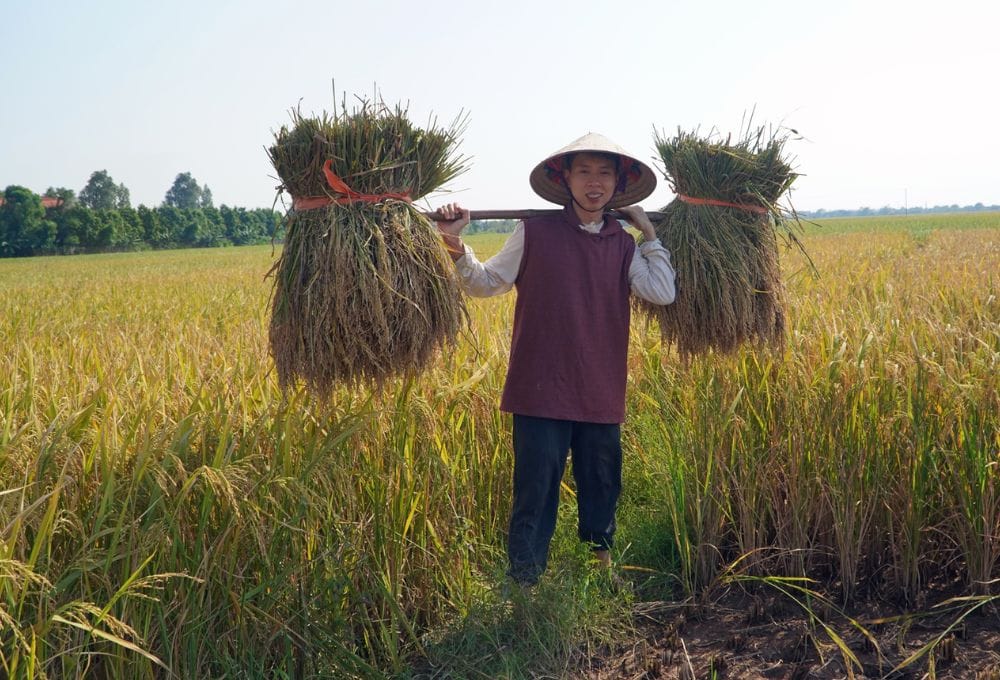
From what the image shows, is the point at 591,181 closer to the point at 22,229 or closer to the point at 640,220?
Answer: the point at 640,220

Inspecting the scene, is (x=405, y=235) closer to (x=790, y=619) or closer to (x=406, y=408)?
(x=406, y=408)

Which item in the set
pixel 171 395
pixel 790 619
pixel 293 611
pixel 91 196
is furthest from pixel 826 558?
pixel 91 196

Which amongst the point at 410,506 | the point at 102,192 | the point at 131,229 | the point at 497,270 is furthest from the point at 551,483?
the point at 102,192

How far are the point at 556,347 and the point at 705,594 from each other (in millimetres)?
995

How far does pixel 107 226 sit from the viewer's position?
52.4m

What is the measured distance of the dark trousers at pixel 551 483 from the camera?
8.68 feet

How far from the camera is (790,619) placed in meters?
2.63

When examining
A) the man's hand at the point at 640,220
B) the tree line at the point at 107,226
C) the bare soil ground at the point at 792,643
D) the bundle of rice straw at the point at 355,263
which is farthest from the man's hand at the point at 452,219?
the tree line at the point at 107,226

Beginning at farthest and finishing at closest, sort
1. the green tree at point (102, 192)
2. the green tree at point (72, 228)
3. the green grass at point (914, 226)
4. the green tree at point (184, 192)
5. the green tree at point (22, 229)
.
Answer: the green tree at point (184, 192), the green tree at point (102, 192), the green tree at point (72, 228), the green tree at point (22, 229), the green grass at point (914, 226)

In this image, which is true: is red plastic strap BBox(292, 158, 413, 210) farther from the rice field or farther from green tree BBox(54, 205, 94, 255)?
green tree BBox(54, 205, 94, 255)

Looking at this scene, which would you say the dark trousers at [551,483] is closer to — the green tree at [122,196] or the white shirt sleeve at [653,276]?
the white shirt sleeve at [653,276]

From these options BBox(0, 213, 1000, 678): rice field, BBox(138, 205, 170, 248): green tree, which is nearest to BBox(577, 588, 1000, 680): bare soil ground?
BBox(0, 213, 1000, 678): rice field

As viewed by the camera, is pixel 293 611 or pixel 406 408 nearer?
A: pixel 293 611

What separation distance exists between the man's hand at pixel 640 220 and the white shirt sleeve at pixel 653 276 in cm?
5
